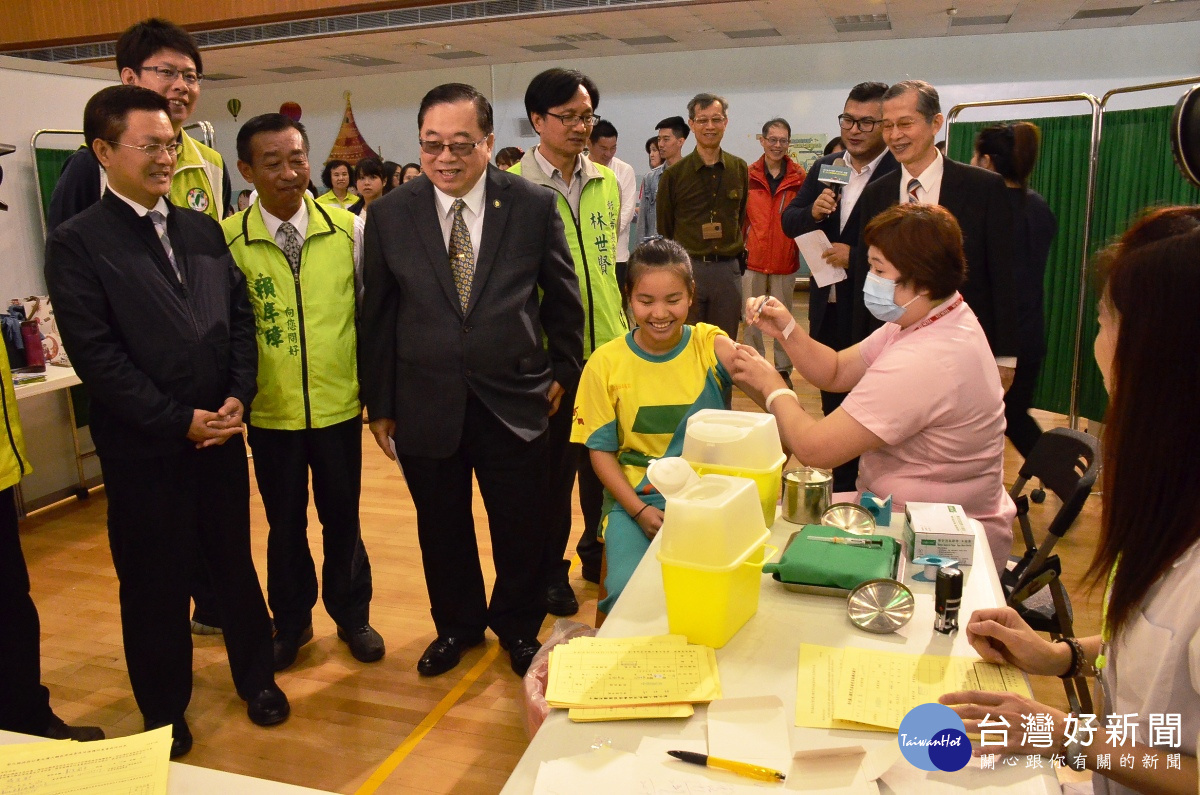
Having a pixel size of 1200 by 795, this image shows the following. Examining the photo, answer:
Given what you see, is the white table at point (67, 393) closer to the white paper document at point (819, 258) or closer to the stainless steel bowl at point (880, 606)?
the white paper document at point (819, 258)

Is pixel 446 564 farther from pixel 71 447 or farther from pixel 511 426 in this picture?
pixel 71 447

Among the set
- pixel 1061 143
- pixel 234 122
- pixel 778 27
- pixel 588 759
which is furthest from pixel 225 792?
pixel 234 122

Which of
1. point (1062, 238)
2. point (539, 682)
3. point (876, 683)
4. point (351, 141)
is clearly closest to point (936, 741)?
point (876, 683)

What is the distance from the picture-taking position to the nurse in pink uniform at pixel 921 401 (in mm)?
1903

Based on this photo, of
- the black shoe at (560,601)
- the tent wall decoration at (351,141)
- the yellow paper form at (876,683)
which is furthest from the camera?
the tent wall decoration at (351,141)

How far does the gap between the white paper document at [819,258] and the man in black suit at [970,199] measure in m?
0.65

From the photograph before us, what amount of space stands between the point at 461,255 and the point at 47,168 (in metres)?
3.30

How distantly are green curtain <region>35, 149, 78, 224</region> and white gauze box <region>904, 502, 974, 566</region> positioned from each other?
4.63 m

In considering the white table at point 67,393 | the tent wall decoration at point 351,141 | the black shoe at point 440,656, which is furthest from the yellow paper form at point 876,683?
the tent wall decoration at point 351,141

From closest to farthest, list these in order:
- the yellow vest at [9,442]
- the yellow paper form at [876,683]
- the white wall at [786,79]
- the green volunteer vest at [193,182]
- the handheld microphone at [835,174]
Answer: the yellow paper form at [876,683] < the yellow vest at [9,442] < the green volunteer vest at [193,182] < the handheld microphone at [835,174] < the white wall at [786,79]

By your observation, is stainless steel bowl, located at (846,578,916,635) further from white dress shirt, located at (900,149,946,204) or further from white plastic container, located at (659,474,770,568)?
white dress shirt, located at (900,149,946,204)

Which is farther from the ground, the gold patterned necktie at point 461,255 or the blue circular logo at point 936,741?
the gold patterned necktie at point 461,255

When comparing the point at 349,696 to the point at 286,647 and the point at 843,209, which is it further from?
the point at 843,209

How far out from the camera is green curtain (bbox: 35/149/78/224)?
4480 mm
